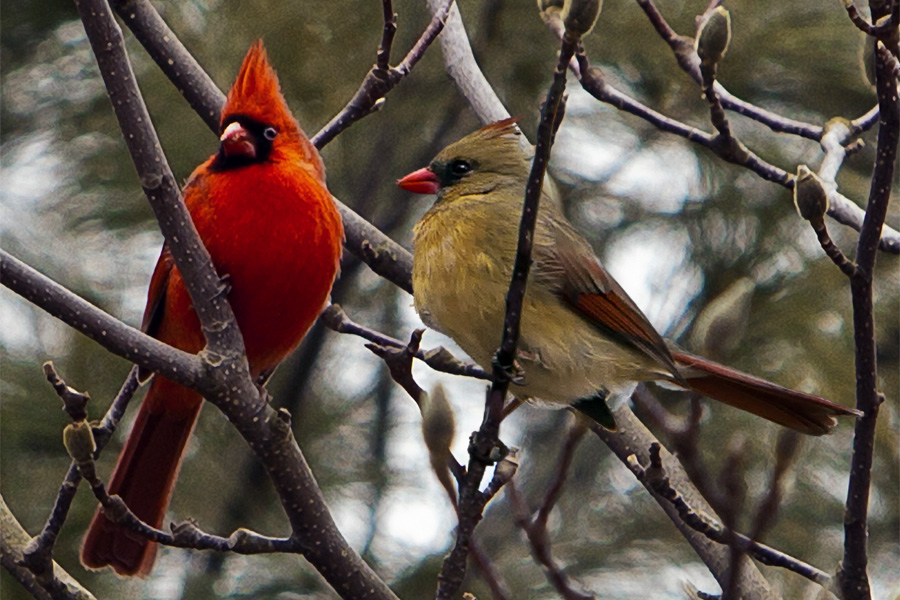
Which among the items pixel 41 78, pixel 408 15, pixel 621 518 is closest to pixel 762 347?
pixel 621 518

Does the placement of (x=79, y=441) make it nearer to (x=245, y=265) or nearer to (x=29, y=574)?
(x=29, y=574)

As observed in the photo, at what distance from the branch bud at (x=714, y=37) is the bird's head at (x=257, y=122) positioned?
128cm

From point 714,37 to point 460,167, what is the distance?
82 centimetres

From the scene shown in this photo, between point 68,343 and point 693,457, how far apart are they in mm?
2727

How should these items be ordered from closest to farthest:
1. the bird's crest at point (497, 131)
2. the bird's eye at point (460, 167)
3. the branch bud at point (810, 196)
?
the branch bud at point (810, 196) → the bird's crest at point (497, 131) → the bird's eye at point (460, 167)

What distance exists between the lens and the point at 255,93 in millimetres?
3383

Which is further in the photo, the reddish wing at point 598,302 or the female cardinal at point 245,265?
the female cardinal at point 245,265

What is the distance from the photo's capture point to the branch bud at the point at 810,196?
84.0 inches

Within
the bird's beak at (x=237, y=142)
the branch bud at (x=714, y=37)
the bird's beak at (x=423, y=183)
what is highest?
the bird's beak at (x=237, y=142)

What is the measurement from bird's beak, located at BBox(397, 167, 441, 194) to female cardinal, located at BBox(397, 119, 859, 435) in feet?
0.48

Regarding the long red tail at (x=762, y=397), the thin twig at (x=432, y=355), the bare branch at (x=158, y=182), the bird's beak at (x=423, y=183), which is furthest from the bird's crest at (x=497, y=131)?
the bare branch at (x=158, y=182)

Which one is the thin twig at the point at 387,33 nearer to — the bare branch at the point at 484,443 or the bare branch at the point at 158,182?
the bare branch at the point at 158,182

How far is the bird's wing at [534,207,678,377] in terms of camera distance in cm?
270

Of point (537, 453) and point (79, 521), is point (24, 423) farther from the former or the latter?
point (537, 453)
